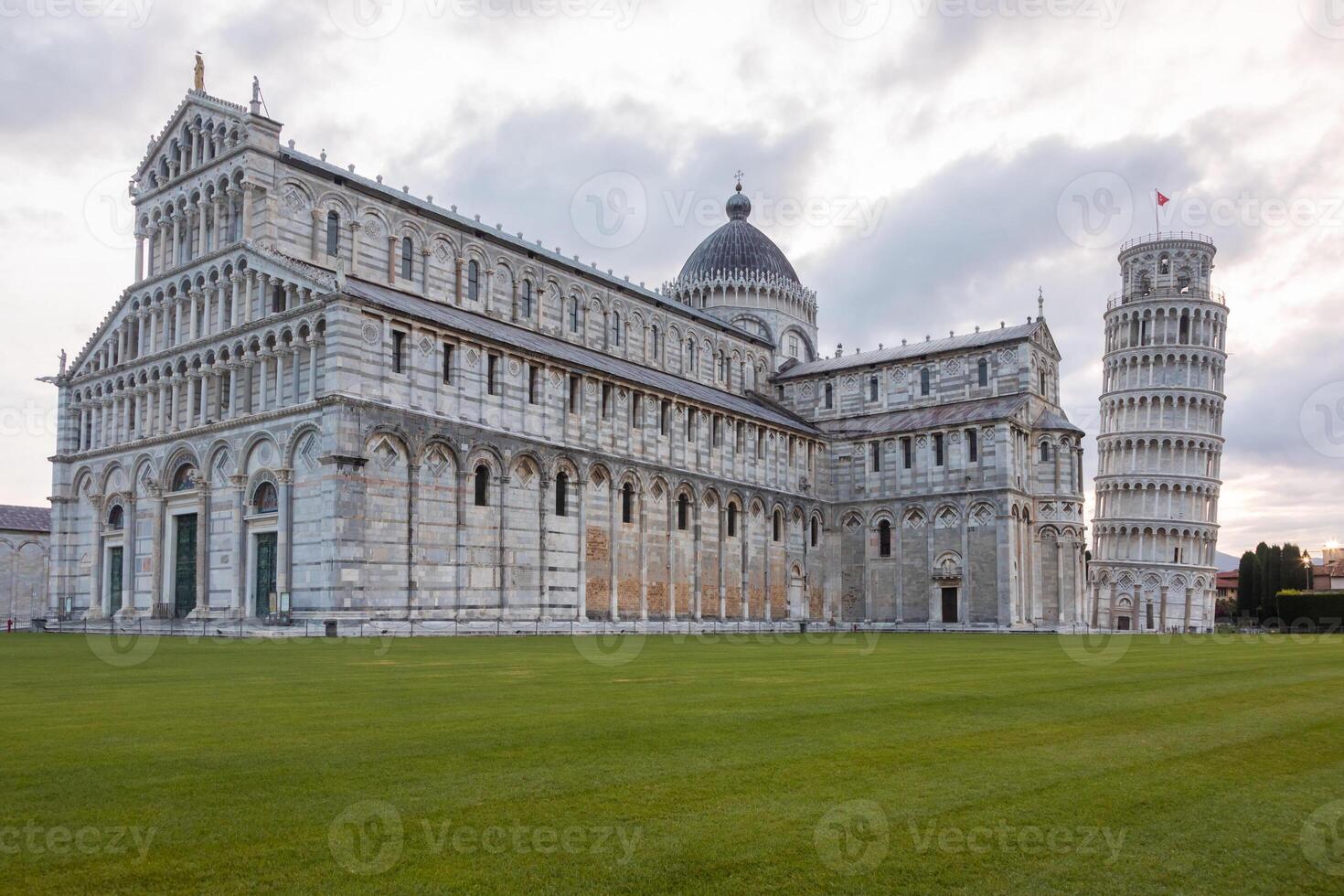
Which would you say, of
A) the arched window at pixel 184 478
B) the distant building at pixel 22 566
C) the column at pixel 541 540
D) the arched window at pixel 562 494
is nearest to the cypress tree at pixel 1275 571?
the arched window at pixel 562 494

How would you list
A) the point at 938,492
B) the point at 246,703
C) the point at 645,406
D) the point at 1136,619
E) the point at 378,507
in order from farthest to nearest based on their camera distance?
the point at 1136,619
the point at 938,492
the point at 645,406
the point at 378,507
the point at 246,703

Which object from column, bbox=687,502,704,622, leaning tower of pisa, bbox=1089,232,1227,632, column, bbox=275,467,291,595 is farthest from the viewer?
leaning tower of pisa, bbox=1089,232,1227,632

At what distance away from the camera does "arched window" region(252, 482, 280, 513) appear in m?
45.9

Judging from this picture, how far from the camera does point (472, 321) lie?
5412 centimetres

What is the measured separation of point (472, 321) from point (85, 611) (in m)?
23.5

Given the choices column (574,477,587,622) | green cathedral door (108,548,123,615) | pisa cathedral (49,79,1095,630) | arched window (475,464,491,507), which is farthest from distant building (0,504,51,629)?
column (574,477,587,622)

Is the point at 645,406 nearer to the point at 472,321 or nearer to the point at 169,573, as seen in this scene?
the point at 472,321

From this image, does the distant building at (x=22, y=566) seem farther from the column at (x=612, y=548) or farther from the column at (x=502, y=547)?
the column at (x=612, y=548)

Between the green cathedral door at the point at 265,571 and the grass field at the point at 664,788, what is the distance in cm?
2701

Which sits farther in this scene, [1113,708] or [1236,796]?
[1113,708]

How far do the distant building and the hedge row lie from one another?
3264 inches

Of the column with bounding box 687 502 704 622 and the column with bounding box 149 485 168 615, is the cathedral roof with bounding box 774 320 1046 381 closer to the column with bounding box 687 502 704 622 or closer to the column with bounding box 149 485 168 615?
the column with bounding box 687 502 704 622

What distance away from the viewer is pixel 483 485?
4950 centimetres

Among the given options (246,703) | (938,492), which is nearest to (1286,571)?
(938,492)
